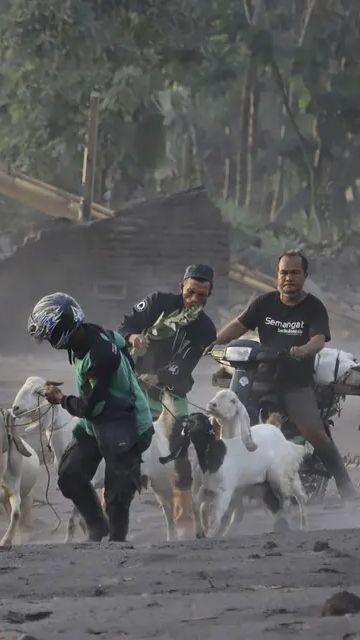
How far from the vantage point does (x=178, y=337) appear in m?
10.7

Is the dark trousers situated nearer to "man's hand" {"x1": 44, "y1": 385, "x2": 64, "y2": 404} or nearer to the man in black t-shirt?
the man in black t-shirt

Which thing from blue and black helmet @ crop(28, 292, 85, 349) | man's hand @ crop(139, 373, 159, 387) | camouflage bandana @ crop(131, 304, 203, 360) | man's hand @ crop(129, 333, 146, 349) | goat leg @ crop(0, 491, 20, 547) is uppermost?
blue and black helmet @ crop(28, 292, 85, 349)

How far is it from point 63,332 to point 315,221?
40024 mm

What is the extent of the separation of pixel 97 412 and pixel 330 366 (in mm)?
3293

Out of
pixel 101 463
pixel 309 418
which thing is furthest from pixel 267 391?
pixel 101 463

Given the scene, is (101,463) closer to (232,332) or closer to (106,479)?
(232,332)

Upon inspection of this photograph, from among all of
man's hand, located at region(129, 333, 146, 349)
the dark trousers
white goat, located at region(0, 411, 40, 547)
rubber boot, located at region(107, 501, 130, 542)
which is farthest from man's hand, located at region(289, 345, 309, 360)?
rubber boot, located at region(107, 501, 130, 542)

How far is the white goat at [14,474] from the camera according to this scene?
1076cm

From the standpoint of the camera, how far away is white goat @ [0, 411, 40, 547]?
10.8 metres

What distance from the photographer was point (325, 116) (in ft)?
146

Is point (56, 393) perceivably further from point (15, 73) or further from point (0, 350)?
point (15, 73)

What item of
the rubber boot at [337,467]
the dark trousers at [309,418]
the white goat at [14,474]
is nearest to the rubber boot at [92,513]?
the white goat at [14,474]

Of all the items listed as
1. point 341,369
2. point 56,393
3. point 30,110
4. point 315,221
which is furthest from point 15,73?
point 56,393

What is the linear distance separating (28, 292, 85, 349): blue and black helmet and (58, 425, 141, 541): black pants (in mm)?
671
